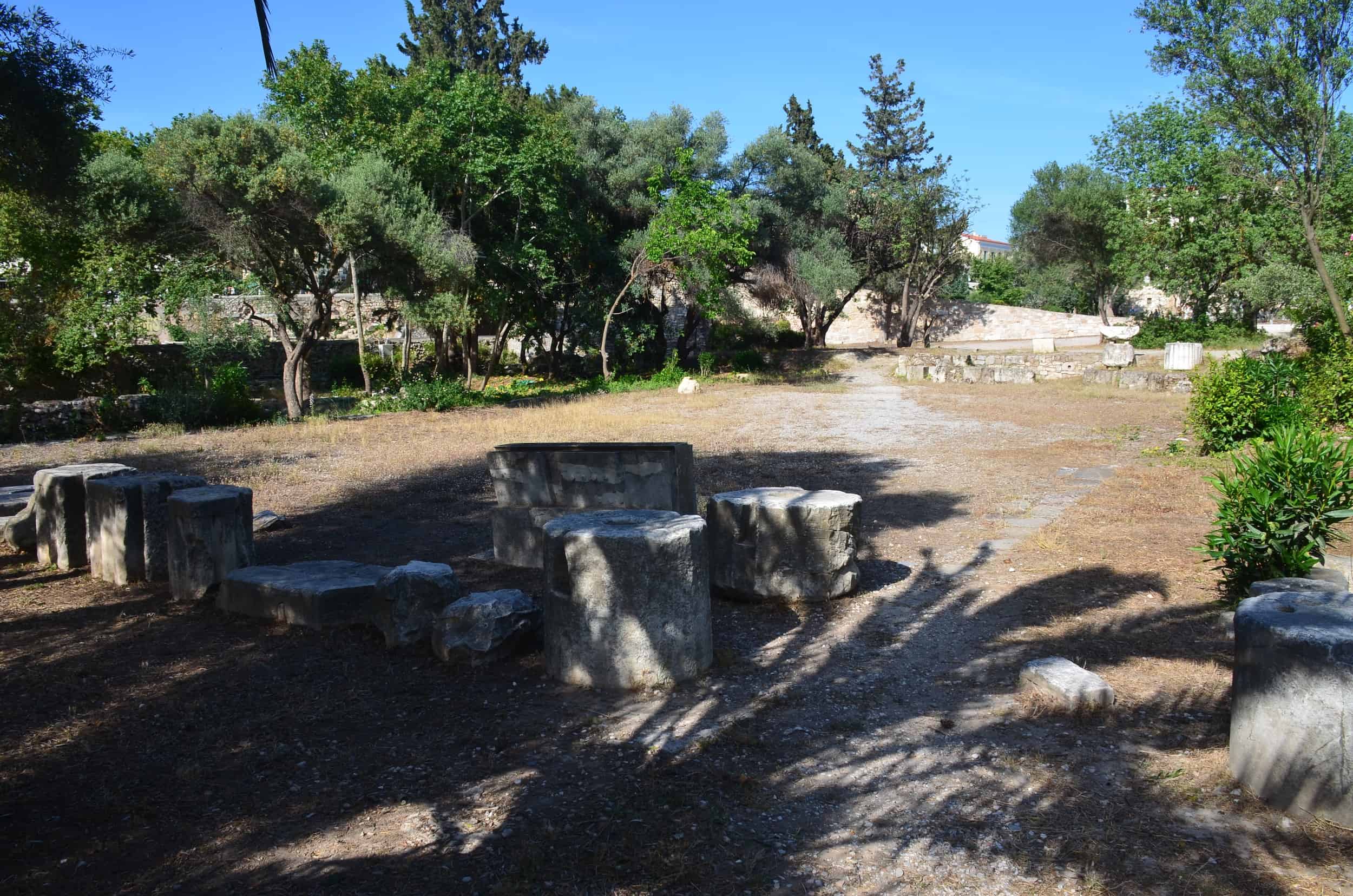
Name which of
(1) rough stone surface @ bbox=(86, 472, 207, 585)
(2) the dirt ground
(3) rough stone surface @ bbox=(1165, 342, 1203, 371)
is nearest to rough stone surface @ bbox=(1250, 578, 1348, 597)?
(2) the dirt ground

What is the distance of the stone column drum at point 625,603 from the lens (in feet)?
15.2

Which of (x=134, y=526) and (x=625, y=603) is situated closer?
(x=625, y=603)

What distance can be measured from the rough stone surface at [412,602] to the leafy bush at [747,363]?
22.9 m

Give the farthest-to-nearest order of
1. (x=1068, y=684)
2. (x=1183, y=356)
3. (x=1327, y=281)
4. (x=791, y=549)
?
(x=1183, y=356), (x=1327, y=281), (x=791, y=549), (x=1068, y=684)

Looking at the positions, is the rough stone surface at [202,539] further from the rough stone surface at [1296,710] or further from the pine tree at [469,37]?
the pine tree at [469,37]

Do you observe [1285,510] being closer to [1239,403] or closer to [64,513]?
[1239,403]

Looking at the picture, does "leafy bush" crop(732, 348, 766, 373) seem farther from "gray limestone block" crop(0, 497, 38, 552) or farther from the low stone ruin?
"gray limestone block" crop(0, 497, 38, 552)

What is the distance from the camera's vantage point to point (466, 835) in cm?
339

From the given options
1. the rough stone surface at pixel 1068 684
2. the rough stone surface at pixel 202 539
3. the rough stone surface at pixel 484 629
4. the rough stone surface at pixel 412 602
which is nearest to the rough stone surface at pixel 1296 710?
the rough stone surface at pixel 1068 684

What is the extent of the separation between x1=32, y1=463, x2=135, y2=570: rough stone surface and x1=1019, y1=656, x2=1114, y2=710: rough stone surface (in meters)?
6.96

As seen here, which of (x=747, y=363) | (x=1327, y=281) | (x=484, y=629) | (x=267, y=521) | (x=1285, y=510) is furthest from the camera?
(x=747, y=363)

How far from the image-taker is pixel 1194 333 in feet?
86.9

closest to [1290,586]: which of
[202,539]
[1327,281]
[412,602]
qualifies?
[412,602]

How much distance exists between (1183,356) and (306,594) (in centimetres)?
2304
